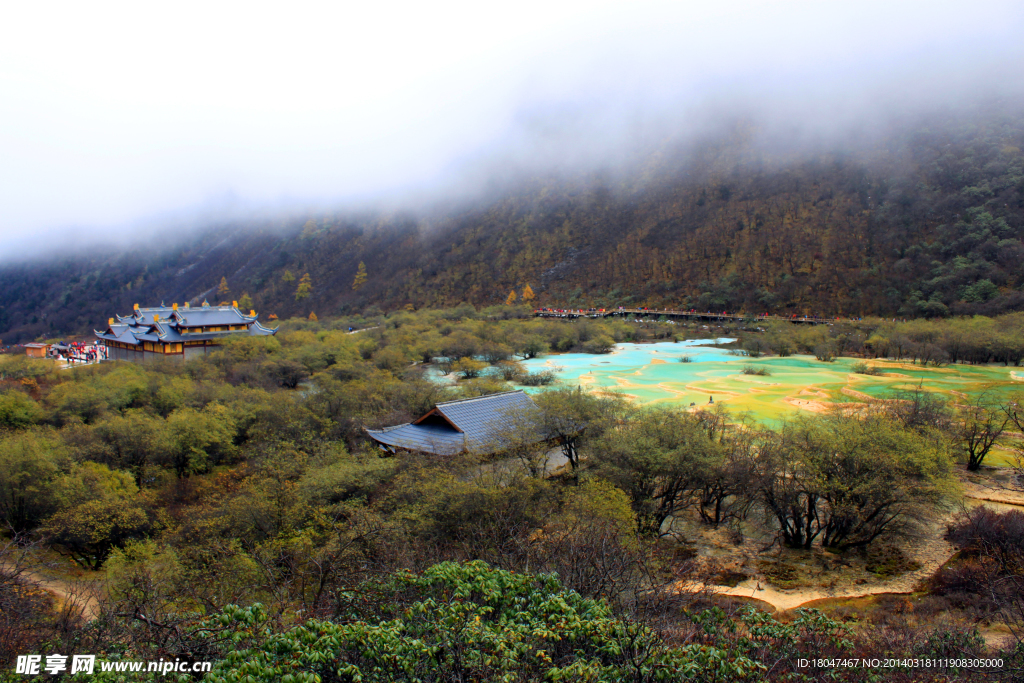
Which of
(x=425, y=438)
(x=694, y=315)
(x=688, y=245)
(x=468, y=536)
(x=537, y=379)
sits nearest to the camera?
(x=468, y=536)

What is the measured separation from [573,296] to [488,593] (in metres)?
85.7

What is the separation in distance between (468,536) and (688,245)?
86079 millimetres

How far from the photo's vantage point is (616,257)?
94062 mm

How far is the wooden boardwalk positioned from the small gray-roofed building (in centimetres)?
5483

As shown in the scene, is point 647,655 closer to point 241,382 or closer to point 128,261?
point 241,382

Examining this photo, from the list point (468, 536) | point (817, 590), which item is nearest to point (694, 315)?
point (817, 590)

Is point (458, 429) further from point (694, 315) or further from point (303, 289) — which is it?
point (303, 289)

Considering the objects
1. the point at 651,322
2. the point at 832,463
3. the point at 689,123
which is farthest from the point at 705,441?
the point at 689,123

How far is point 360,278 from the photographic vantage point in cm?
11400

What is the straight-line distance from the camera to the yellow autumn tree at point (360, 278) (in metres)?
113

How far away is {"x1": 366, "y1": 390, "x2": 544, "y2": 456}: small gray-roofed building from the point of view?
16766 millimetres

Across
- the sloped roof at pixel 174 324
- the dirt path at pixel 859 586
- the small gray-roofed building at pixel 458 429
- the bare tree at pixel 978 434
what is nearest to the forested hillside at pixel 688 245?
the bare tree at pixel 978 434

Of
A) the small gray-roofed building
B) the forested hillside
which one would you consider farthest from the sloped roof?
the forested hillside

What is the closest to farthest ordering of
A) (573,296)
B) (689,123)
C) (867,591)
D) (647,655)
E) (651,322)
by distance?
(647,655) → (867,591) → (651,322) → (573,296) → (689,123)
